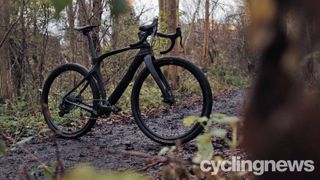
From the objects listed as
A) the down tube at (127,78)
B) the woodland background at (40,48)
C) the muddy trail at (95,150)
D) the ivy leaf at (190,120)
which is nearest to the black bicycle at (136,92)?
the down tube at (127,78)

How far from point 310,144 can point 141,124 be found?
12.5 feet

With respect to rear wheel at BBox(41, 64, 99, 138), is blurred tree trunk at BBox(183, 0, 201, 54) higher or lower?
higher

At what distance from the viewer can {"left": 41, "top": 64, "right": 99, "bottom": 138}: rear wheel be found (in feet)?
15.3

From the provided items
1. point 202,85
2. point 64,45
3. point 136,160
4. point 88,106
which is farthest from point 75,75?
point 64,45

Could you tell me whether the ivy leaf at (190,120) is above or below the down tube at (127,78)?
below

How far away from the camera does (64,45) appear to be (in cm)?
1191

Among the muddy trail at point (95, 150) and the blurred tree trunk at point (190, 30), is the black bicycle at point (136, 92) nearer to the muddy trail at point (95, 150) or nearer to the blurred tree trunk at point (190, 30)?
the muddy trail at point (95, 150)

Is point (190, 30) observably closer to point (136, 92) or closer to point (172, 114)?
point (172, 114)

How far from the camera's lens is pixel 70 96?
485cm

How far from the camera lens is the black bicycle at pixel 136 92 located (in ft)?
13.2

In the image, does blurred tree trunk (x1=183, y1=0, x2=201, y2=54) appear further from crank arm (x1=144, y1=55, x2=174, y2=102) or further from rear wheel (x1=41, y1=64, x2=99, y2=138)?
crank arm (x1=144, y1=55, x2=174, y2=102)

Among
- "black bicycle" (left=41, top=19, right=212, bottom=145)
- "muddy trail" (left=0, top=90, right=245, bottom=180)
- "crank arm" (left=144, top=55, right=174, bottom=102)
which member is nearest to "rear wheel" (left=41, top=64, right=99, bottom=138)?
"black bicycle" (left=41, top=19, right=212, bottom=145)

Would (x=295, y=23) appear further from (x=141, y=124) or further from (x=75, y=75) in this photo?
(x=75, y=75)

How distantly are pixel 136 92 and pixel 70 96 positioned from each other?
2.80 feet
